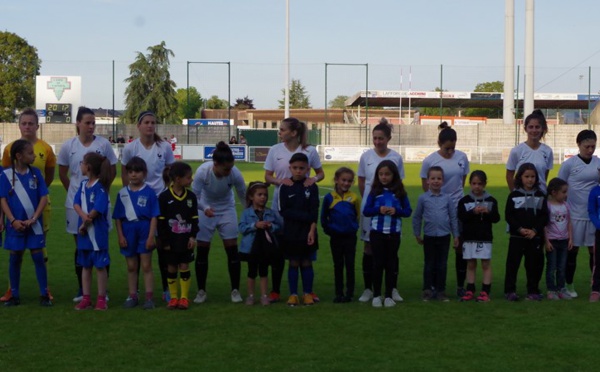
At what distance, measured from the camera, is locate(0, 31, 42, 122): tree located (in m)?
66.7

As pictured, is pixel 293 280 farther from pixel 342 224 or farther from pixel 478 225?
pixel 478 225

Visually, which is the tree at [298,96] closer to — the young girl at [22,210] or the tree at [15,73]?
the tree at [15,73]

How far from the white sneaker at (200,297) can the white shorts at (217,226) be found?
0.50 meters

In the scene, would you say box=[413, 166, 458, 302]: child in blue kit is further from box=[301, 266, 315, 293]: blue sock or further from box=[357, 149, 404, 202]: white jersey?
box=[301, 266, 315, 293]: blue sock

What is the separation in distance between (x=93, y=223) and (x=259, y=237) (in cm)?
153

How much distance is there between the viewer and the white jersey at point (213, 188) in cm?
835

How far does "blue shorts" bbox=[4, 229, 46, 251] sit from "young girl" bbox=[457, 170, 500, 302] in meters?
4.02

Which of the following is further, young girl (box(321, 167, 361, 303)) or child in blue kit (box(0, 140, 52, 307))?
young girl (box(321, 167, 361, 303))

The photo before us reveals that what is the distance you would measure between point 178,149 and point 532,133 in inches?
1376

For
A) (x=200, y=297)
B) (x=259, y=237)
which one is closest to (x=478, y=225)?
(x=259, y=237)

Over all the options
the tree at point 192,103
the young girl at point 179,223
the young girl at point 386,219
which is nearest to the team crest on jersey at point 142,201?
the young girl at point 179,223

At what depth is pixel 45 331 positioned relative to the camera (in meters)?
6.96

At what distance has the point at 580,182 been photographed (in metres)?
8.87

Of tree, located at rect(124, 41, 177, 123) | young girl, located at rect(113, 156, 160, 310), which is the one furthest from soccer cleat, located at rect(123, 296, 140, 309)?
tree, located at rect(124, 41, 177, 123)
